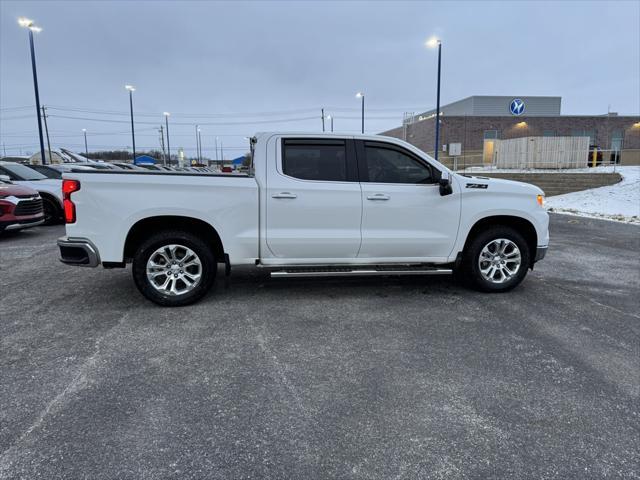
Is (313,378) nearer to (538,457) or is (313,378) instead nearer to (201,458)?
(201,458)

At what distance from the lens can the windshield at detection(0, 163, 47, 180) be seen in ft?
39.0

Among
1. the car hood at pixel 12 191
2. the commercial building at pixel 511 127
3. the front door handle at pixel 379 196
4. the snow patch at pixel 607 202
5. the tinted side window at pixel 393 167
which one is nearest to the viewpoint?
the front door handle at pixel 379 196

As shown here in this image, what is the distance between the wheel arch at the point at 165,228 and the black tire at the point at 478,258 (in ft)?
10.1

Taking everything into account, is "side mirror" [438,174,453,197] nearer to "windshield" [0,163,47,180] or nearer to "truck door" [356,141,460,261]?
"truck door" [356,141,460,261]

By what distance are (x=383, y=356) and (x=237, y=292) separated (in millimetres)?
2465

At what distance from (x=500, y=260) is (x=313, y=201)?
8.38 ft

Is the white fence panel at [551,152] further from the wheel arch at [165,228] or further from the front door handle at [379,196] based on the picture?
the wheel arch at [165,228]

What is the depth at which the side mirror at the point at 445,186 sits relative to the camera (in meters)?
5.16

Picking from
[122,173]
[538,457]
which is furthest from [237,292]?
[538,457]

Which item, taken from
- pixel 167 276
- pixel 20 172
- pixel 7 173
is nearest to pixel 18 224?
pixel 20 172

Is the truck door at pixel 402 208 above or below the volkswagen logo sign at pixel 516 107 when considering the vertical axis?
below

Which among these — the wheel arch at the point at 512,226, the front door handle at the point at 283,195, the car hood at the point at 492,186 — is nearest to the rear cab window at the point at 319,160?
the front door handle at the point at 283,195

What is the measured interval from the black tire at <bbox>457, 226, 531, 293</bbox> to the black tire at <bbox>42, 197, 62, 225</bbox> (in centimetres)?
1100

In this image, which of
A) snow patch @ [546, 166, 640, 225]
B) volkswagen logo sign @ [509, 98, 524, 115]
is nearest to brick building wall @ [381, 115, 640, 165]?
volkswagen logo sign @ [509, 98, 524, 115]
